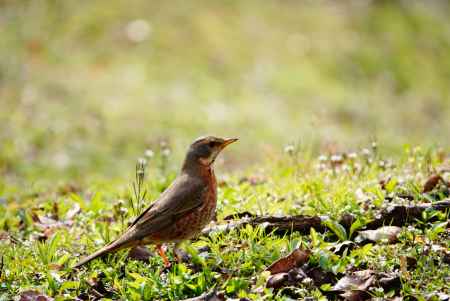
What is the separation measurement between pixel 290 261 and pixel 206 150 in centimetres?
125

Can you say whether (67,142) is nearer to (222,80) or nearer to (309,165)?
(222,80)

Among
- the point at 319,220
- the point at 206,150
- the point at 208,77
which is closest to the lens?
the point at 319,220

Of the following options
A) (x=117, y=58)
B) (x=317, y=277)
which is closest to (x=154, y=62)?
(x=117, y=58)

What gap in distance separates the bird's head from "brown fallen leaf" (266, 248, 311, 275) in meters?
1.12

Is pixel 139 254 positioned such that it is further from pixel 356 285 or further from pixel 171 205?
pixel 356 285

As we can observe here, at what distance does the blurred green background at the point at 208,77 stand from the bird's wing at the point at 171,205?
21.2 feet

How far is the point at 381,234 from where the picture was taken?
17.3 ft

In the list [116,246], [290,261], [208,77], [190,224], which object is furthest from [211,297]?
[208,77]

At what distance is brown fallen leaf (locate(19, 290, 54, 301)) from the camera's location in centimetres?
493

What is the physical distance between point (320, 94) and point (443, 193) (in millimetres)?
10467

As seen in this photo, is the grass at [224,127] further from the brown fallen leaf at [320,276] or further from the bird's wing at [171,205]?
the bird's wing at [171,205]

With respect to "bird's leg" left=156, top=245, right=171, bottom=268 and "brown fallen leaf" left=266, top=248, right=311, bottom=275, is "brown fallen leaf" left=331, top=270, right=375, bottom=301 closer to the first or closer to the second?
"brown fallen leaf" left=266, top=248, right=311, bottom=275

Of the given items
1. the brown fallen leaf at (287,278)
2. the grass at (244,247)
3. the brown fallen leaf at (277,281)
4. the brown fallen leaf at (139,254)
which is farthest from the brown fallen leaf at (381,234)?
the brown fallen leaf at (139,254)

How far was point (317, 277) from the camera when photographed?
495 centimetres
